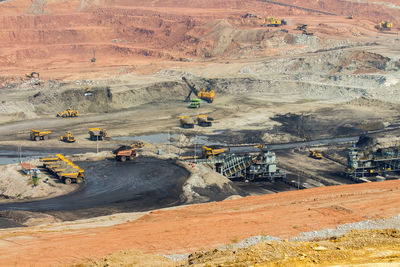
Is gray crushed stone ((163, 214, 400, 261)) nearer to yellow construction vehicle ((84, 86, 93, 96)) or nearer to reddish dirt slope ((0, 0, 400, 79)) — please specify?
yellow construction vehicle ((84, 86, 93, 96))

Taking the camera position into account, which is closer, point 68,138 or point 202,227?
point 202,227

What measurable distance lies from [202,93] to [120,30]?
224ft

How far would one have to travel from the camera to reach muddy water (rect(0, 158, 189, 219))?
39875 mm

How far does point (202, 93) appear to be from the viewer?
98750mm

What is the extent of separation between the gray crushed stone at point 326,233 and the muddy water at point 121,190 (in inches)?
598

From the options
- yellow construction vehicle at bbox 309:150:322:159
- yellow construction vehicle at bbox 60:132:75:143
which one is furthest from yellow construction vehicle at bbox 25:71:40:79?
yellow construction vehicle at bbox 309:150:322:159

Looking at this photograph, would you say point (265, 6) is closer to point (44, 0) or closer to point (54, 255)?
point (44, 0)

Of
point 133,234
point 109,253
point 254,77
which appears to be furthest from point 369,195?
point 254,77

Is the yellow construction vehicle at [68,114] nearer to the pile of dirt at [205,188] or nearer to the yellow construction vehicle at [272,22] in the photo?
the pile of dirt at [205,188]

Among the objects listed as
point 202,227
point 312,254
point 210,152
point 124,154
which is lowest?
point 124,154

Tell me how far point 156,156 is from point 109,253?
1283 inches

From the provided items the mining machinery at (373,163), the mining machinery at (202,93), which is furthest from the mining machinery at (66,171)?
the mining machinery at (202,93)

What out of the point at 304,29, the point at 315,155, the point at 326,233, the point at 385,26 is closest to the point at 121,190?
the point at 326,233

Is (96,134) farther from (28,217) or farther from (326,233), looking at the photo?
(326,233)
